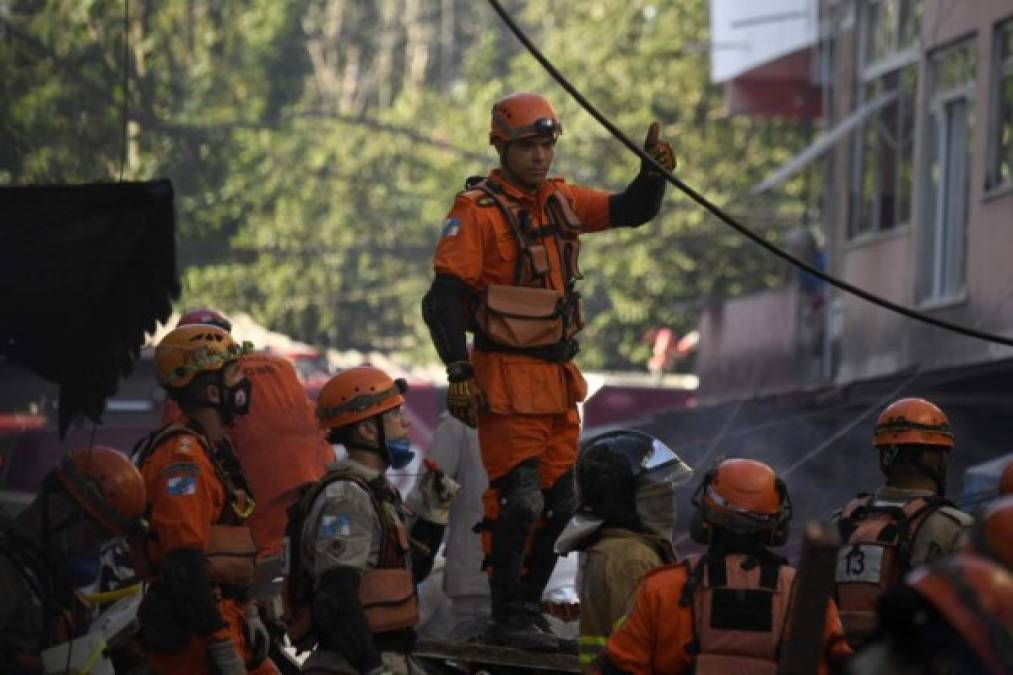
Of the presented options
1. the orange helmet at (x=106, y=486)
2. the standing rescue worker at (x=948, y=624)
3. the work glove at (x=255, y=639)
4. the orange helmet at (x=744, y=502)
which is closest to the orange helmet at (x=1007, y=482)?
the orange helmet at (x=744, y=502)

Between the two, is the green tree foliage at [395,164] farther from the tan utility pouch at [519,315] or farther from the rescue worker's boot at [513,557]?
the rescue worker's boot at [513,557]

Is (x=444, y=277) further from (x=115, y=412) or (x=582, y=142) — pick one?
(x=582, y=142)

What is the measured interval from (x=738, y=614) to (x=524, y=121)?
9.17ft

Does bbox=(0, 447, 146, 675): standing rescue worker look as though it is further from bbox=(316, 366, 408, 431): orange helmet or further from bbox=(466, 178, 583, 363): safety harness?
bbox=(466, 178, 583, 363): safety harness

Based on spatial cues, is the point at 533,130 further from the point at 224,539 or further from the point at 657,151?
the point at 224,539

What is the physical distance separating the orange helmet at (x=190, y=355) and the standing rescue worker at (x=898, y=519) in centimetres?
212

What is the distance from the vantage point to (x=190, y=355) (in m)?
8.20

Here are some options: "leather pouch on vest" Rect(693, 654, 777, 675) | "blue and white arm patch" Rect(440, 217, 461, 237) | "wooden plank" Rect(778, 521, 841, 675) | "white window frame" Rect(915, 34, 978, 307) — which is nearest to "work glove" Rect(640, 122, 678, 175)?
"blue and white arm patch" Rect(440, 217, 461, 237)

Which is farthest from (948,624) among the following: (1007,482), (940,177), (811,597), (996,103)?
(940,177)

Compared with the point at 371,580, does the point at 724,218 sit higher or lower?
higher

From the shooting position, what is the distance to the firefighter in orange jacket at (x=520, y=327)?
866 centimetres

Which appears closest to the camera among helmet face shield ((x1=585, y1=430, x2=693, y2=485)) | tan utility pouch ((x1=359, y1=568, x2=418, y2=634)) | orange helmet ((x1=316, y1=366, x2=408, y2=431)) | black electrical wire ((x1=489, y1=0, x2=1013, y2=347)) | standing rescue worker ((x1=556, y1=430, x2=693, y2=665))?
tan utility pouch ((x1=359, y1=568, x2=418, y2=634))

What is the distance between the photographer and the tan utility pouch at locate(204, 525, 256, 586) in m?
7.83

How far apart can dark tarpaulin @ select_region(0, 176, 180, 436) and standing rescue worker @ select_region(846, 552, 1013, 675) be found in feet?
19.9
